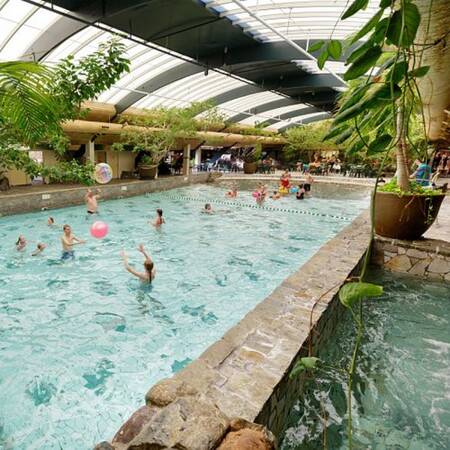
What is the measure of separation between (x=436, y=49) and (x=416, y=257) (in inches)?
236

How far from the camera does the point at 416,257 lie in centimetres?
631

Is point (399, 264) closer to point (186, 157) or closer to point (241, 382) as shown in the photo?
point (241, 382)

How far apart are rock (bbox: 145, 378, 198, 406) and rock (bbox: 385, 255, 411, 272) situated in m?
5.42

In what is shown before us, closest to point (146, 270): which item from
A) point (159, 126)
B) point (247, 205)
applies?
point (247, 205)

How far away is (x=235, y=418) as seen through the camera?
203 cm

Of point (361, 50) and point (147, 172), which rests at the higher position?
point (361, 50)

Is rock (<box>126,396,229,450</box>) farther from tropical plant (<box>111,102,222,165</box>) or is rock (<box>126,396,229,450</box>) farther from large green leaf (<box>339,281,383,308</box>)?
tropical plant (<box>111,102,222,165</box>)

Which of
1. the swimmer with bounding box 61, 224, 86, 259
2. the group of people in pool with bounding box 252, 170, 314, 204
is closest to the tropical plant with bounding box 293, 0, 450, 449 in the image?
the swimmer with bounding box 61, 224, 86, 259

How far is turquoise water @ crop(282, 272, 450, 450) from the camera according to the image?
3.03 metres

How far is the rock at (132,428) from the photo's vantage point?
2068 millimetres

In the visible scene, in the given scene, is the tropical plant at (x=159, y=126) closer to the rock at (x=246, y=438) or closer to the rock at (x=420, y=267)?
the rock at (x=420, y=267)

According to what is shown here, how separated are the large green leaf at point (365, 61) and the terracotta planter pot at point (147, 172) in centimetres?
2123

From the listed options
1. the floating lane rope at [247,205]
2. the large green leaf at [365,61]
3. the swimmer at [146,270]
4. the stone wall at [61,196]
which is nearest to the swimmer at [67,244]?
the swimmer at [146,270]

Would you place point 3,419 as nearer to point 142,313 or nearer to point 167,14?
point 142,313
